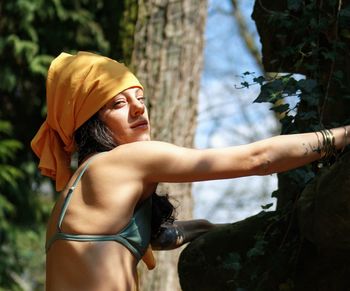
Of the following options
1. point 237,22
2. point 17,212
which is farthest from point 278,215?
point 237,22

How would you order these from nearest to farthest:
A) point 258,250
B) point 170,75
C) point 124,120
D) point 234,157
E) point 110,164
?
1. point 234,157
2. point 110,164
3. point 124,120
4. point 258,250
5. point 170,75

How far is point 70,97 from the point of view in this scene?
9.75ft

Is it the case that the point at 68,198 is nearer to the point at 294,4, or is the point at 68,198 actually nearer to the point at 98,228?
the point at 98,228

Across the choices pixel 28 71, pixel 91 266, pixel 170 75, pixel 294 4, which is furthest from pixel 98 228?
pixel 28 71

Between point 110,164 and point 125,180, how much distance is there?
75mm

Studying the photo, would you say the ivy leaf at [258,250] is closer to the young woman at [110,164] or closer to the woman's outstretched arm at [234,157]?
the young woman at [110,164]

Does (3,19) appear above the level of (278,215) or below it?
below

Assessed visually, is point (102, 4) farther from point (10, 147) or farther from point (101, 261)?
point (101, 261)

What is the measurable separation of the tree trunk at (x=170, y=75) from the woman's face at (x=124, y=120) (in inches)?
96.5

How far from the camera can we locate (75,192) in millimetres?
2818

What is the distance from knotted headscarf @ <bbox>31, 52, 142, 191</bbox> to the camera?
116 inches

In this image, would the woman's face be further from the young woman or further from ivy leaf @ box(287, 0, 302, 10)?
ivy leaf @ box(287, 0, 302, 10)

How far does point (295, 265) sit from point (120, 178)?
90 cm

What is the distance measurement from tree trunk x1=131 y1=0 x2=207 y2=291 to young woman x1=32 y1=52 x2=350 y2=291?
2386mm
